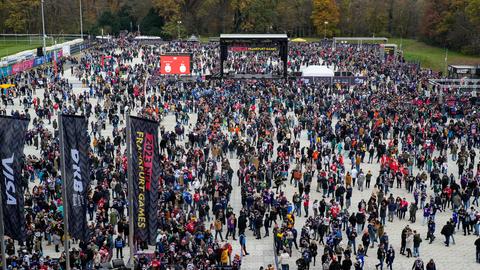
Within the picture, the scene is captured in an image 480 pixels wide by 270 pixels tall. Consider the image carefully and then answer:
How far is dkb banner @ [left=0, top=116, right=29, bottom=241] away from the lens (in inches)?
645

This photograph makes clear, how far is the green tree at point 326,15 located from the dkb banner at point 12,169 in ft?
285

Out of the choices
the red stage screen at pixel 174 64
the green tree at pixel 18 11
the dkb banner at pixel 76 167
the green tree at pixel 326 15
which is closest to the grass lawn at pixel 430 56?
the green tree at pixel 326 15

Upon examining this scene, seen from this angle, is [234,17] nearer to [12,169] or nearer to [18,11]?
[18,11]

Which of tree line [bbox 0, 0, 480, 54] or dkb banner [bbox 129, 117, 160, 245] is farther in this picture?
tree line [bbox 0, 0, 480, 54]

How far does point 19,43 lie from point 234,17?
99.4 feet

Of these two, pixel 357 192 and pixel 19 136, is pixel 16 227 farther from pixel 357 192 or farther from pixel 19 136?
pixel 357 192

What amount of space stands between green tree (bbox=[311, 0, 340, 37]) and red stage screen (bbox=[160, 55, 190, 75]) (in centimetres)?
4827

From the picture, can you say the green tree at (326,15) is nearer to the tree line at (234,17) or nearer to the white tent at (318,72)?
the tree line at (234,17)

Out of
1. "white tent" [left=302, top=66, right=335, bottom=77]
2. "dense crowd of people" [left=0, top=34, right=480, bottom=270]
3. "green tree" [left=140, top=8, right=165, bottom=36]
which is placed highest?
"green tree" [left=140, top=8, right=165, bottom=36]

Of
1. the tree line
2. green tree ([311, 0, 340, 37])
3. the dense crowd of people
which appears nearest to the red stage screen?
the dense crowd of people

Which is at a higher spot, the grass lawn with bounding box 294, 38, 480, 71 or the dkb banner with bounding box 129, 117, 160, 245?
the dkb banner with bounding box 129, 117, 160, 245

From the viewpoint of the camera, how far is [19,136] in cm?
1652

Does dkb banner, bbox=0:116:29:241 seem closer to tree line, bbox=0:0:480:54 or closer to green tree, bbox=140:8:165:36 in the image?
tree line, bbox=0:0:480:54

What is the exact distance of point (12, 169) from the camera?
16.4 m
